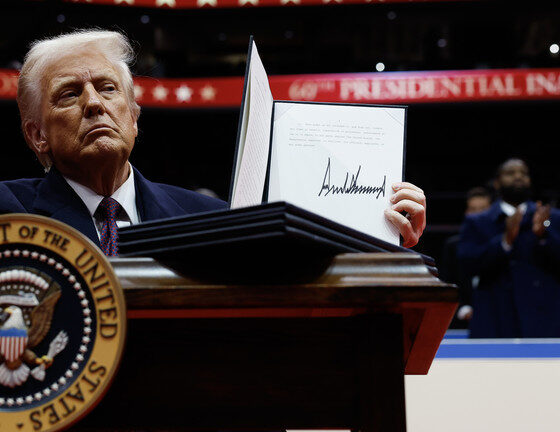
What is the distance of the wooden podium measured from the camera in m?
0.49

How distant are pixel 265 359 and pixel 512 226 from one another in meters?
2.69

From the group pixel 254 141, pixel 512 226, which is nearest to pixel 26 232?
pixel 254 141

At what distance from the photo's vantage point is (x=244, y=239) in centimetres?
47

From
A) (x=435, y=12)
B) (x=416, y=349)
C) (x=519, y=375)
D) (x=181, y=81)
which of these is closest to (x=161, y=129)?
(x=181, y=81)

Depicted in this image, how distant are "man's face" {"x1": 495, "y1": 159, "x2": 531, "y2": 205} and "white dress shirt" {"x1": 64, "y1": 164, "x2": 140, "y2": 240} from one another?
2494mm

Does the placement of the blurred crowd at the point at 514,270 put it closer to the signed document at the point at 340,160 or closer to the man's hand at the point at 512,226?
the man's hand at the point at 512,226

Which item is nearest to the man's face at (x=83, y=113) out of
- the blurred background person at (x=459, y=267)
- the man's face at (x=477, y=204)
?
the blurred background person at (x=459, y=267)

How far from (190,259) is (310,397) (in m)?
0.13

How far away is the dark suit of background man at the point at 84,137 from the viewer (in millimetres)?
972

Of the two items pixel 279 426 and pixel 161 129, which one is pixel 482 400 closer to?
pixel 279 426

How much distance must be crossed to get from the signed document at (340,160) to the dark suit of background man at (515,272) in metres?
2.35

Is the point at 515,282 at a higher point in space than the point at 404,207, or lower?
higher

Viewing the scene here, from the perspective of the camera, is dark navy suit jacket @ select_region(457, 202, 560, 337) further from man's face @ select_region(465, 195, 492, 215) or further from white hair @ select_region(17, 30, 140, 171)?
white hair @ select_region(17, 30, 140, 171)
